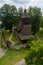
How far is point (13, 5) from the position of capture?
5141cm

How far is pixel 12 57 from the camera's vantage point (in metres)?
33.3

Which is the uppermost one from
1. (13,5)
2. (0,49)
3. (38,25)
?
(13,5)

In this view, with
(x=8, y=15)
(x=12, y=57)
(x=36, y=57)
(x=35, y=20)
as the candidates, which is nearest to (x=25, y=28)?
(x=35, y=20)

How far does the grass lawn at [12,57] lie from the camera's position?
102 feet

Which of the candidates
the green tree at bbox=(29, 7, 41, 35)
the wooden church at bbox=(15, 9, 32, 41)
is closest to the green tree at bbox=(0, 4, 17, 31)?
the green tree at bbox=(29, 7, 41, 35)

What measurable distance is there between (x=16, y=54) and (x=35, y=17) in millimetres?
15619

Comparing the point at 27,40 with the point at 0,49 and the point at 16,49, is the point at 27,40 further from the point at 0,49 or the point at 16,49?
the point at 0,49

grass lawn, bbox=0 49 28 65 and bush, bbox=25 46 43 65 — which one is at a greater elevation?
bush, bbox=25 46 43 65

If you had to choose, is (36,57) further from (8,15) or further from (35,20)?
(8,15)

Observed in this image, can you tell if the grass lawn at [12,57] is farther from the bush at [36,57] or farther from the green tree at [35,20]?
the green tree at [35,20]

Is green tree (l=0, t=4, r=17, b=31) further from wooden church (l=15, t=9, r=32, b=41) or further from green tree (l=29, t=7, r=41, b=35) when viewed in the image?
wooden church (l=15, t=9, r=32, b=41)

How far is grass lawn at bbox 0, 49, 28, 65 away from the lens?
31050 mm

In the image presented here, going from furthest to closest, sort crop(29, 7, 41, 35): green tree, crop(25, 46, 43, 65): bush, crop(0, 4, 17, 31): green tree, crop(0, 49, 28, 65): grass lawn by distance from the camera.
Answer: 1. crop(0, 4, 17, 31): green tree
2. crop(29, 7, 41, 35): green tree
3. crop(0, 49, 28, 65): grass lawn
4. crop(25, 46, 43, 65): bush

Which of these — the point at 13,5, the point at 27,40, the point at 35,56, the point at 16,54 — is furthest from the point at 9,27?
the point at 35,56
